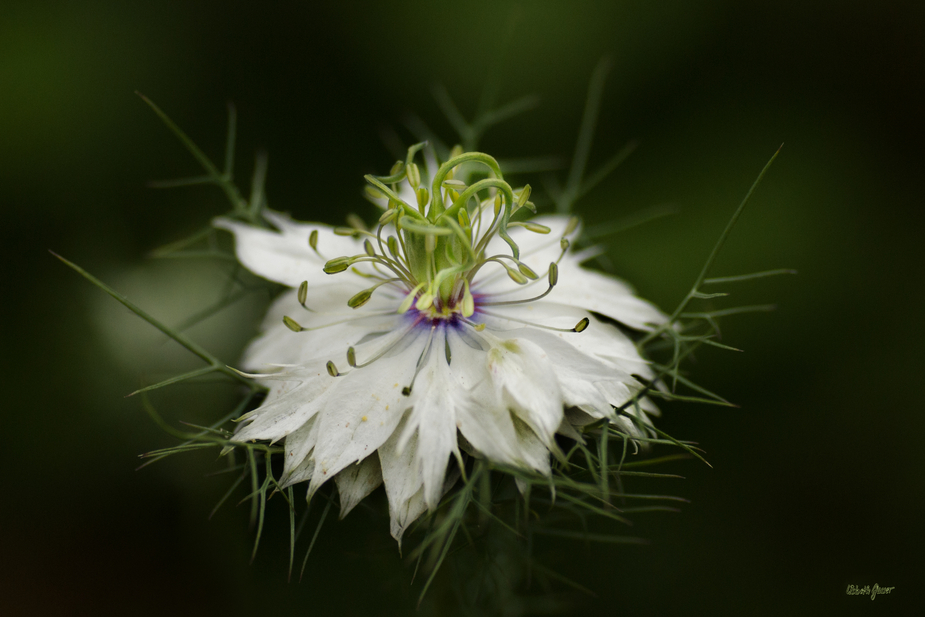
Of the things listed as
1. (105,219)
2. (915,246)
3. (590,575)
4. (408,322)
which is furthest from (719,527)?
(105,219)

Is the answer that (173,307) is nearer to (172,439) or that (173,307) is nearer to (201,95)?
(172,439)

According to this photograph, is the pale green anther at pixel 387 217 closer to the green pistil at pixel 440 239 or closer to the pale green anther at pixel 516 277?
the green pistil at pixel 440 239

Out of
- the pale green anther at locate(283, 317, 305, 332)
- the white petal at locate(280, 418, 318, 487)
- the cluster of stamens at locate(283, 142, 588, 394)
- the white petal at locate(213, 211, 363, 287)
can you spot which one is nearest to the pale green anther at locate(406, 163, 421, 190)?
the cluster of stamens at locate(283, 142, 588, 394)

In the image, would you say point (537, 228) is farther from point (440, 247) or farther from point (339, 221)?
point (339, 221)

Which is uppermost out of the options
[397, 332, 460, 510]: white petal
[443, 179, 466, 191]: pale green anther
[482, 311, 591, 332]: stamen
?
[443, 179, 466, 191]: pale green anther

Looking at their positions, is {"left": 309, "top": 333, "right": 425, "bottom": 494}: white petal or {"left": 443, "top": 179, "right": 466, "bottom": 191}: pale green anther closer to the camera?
{"left": 309, "top": 333, "right": 425, "bottom": 494}: white petal

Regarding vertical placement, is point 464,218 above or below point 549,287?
above

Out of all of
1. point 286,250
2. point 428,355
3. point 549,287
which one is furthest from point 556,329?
point 286,250

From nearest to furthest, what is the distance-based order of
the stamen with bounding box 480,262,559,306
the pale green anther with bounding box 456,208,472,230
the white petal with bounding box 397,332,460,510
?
1. the white petal with bounding box 397,332,460,510
2. the stamen with bounding box 480,262,559,306
3. the pale green anther with bounding box 456,208,472,230

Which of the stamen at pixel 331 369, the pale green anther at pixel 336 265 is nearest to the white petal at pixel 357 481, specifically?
the stamen at pixel 331 369

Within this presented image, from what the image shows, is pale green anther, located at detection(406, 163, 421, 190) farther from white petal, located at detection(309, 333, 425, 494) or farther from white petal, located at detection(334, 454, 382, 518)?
white petal, located at detection(334, 454, 382, 518)
